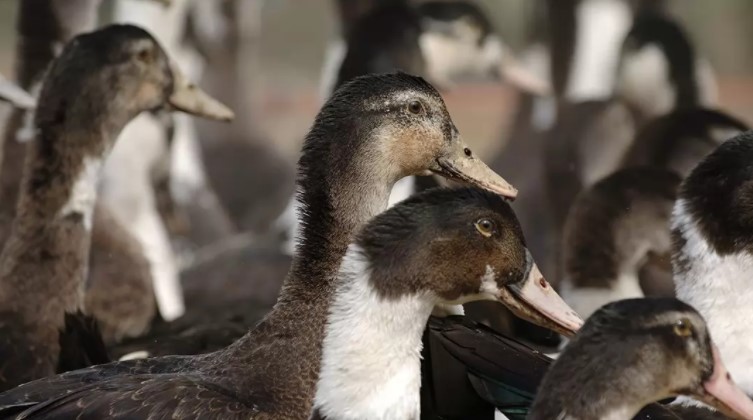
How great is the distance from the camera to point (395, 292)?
513 centimetres

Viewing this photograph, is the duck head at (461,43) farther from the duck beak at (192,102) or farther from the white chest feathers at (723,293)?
the white chest feathers at (723,293)

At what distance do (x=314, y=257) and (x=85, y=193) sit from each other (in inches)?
62.7

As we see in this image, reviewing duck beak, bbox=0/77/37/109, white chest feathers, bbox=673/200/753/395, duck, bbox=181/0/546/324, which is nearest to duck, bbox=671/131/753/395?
white chest feathers, bbox=673/200/753/395

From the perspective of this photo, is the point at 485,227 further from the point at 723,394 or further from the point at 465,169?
the point at 465,169

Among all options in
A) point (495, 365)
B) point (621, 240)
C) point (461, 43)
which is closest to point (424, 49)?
point (461, 43)

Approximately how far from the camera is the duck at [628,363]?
4.73 m

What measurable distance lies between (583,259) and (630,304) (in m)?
2.95

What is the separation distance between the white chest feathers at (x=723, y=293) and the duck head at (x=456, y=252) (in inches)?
25.9

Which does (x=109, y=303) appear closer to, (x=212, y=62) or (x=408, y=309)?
(x=408, y=309)

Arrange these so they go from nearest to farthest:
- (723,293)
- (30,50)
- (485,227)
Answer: (485,227) → (723,293) → (30,50)

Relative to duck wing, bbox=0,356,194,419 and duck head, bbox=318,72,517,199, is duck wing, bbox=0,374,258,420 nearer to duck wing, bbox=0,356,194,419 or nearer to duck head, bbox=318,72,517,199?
duck wing, bbox=0,356,194,419

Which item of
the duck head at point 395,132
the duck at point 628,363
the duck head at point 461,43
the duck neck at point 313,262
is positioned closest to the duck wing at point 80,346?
the duck neck at point 313,262

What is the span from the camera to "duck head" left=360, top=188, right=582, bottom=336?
5.13 m

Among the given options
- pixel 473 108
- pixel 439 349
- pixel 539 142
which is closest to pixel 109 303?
pixel 439 349
